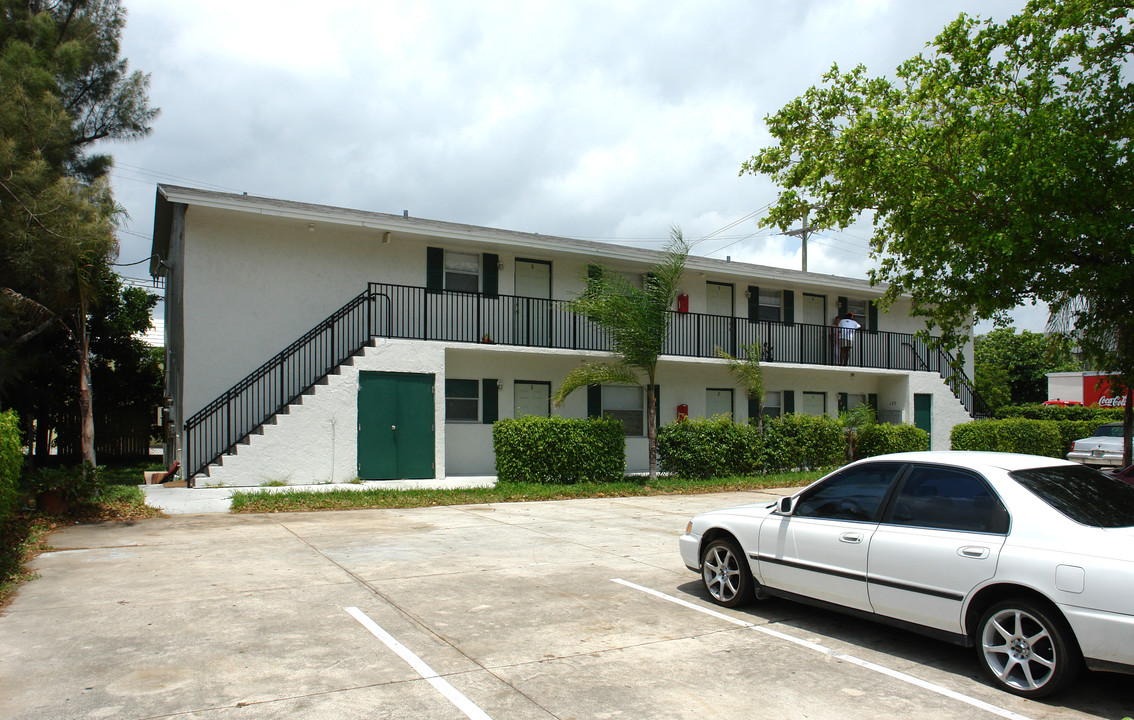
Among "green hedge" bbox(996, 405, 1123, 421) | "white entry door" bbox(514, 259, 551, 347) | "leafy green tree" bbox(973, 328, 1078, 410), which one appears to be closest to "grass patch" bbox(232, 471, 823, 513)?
"white entry door" bbox(514, 259, 551, 347)

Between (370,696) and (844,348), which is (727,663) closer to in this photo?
(370,696)

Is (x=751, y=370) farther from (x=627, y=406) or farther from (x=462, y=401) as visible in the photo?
(x=462, y=401)

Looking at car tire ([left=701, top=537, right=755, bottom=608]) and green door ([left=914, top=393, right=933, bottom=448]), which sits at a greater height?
green door ([left=914, top=393, right=933, bottom=448])

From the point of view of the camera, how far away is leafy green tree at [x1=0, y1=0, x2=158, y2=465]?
38.9 ft

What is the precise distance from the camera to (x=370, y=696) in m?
4.58

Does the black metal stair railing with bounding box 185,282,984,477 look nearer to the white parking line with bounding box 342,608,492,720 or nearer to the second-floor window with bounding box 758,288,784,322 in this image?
the second-floor window with bounding box 758,288,784,322

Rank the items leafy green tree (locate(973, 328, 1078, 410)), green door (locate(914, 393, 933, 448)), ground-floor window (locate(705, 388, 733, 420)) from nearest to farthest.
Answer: ground-floor window (locate(705, 388, 733, 420)) → green door (locate(914, 393, 933, 448)) → leafy green tree (locate(973, 328, 1078, 410))

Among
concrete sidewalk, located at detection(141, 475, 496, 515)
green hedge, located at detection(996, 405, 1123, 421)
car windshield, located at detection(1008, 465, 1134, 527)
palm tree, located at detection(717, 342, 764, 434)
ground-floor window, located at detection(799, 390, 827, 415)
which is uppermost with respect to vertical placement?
palm tree, located at detection(717, 342, 764, 434)

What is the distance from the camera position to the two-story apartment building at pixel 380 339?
52.4ft

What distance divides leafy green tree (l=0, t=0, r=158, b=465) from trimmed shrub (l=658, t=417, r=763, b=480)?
1160 centimetres

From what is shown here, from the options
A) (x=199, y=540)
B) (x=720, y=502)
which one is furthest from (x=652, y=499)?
(x=199, y=540)

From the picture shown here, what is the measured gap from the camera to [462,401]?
62.7ft

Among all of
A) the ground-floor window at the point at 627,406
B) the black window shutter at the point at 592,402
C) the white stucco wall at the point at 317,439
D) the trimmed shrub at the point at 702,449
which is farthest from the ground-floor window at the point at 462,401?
the trimmed shrub at the point at 702,449

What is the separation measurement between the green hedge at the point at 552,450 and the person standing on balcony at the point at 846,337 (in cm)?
1042
